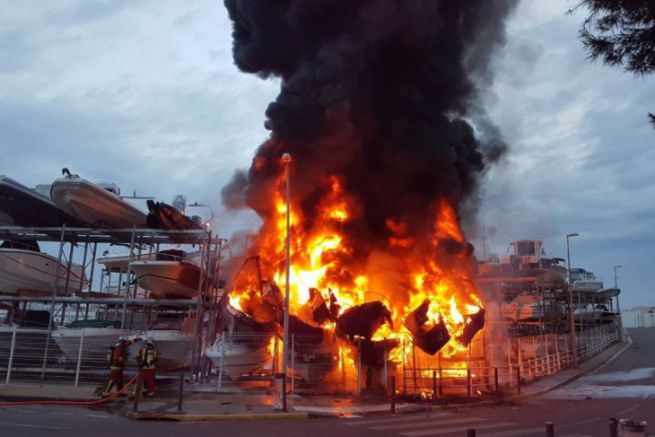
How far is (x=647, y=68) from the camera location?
761 centimetres

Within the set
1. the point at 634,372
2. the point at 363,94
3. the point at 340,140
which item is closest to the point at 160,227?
the point at 340,140

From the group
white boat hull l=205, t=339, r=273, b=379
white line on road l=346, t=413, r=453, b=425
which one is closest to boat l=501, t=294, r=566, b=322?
white boat hull l=205, t=339, r=273, b=379

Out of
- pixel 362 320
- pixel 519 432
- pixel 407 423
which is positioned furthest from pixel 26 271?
pixel 519 432

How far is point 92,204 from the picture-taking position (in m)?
21.6

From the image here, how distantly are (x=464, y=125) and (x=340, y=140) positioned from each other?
597 cm

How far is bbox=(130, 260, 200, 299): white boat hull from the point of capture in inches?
813

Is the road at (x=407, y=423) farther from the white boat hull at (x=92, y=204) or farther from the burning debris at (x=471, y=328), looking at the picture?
the white boat hull at (x=92, y=204)

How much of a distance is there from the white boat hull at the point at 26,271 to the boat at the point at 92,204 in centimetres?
229

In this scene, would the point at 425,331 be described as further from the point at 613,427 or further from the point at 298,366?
the point at 613,427

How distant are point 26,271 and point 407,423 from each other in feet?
56.8

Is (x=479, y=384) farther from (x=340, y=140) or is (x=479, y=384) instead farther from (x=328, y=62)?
(x=328, y=62)

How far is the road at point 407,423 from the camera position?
9875 mm

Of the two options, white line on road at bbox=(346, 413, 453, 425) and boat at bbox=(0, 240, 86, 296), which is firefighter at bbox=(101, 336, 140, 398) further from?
boat at bbox=(0, 240, 86, 296)

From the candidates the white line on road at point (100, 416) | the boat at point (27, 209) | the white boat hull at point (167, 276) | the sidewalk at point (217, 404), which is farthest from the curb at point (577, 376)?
the boat at point (27, 209)
